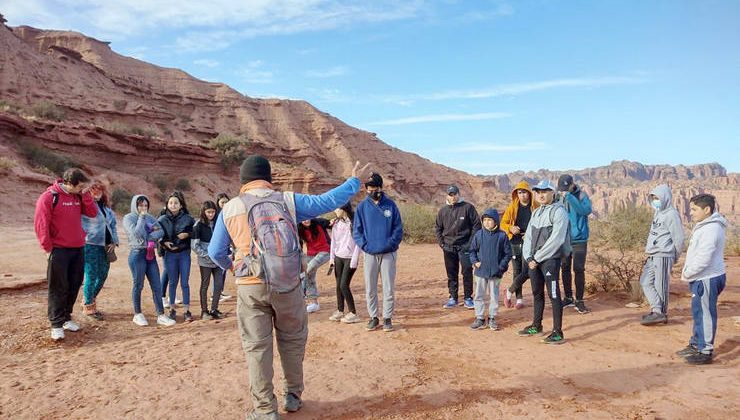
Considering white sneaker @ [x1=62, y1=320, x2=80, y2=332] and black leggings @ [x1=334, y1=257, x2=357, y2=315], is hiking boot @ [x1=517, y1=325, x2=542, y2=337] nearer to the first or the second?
black leggings @ [x1=334, y1=257, x2=357, y2=315]

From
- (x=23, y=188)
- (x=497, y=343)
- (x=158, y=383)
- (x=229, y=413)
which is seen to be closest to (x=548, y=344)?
(x=497, y=343)

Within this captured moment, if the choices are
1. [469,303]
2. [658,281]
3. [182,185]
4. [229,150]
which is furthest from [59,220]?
[229,150]

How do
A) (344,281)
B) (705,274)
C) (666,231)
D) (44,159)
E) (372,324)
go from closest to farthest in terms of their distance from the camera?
(705,274)
(666,231)
(372,324)
(344,281)
(44,159)

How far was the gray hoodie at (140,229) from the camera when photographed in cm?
602

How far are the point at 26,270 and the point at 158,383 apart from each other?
7837 millimetres

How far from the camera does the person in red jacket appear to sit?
5.05 metres

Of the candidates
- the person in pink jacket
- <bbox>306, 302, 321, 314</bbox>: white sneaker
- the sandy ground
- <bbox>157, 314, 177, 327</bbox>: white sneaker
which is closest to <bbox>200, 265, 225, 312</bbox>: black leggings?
the sandy ground

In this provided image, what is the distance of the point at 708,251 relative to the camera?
14.4ft

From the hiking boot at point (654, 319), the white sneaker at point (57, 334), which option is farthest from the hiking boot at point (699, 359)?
the white sneaker at point (57, 334)

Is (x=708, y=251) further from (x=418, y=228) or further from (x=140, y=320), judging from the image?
(x=418, y=228)

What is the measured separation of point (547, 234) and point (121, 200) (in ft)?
79.1

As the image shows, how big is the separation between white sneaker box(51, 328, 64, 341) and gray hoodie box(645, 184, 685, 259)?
723 cm

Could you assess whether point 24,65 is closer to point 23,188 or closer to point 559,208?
point 23,188

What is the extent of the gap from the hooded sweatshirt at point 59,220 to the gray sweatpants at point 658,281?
23.4 feet
